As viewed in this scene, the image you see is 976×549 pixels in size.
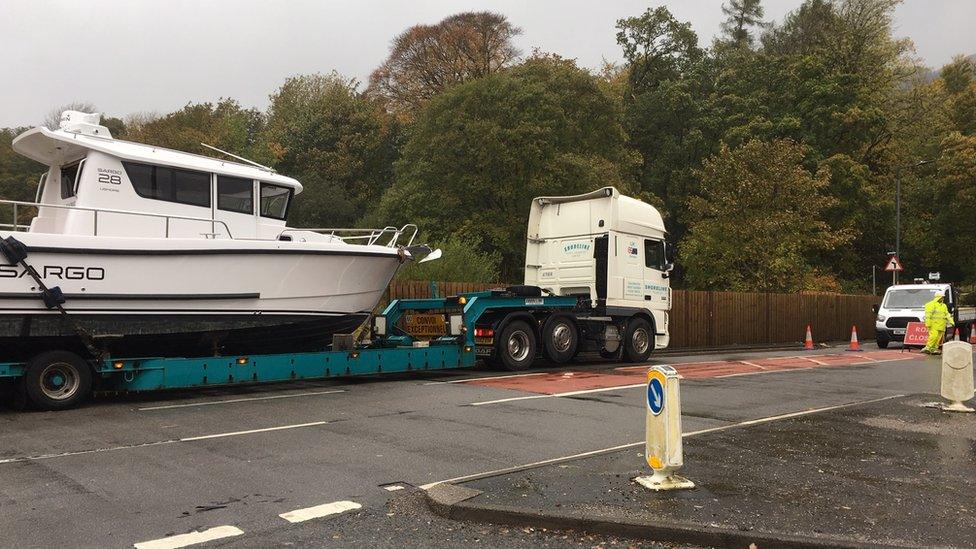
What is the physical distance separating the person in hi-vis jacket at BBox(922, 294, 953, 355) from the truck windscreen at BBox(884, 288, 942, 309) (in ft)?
17.7

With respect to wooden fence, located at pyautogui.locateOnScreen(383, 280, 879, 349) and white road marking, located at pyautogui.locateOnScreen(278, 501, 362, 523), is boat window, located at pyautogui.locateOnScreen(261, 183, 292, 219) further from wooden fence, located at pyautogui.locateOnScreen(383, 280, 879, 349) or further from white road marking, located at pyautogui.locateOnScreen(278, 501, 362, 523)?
white road marking, located at pyautogui.locateOnScreen(278, 501, 362, 523)

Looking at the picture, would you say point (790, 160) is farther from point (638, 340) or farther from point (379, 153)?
point (379, 153)

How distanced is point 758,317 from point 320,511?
24872 mm

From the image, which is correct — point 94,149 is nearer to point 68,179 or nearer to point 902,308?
point 68,179

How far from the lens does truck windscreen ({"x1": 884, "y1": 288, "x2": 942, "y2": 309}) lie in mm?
24469

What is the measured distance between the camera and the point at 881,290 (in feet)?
153

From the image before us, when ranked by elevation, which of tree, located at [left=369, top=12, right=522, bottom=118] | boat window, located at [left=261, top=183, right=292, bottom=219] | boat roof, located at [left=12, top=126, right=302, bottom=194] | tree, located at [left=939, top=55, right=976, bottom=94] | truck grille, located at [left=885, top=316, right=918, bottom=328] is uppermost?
tree, located at [left=939, top=55, right=976, bottom=94]

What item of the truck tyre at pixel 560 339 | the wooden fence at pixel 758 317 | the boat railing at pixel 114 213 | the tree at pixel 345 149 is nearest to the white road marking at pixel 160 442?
the boat railing at pixel 114 213

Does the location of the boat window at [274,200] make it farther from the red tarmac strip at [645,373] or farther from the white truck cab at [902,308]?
the white truck cab at [902,308]

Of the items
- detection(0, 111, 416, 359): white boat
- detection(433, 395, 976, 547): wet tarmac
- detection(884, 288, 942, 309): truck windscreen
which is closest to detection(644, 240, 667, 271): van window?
detection(0, 111, 416, 359): white boat

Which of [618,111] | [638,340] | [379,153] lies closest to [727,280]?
[618,111]

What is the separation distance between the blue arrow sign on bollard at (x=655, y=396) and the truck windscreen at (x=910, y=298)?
22267mm

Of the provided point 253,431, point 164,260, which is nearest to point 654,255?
point 164,260

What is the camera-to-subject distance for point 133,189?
1023cm
